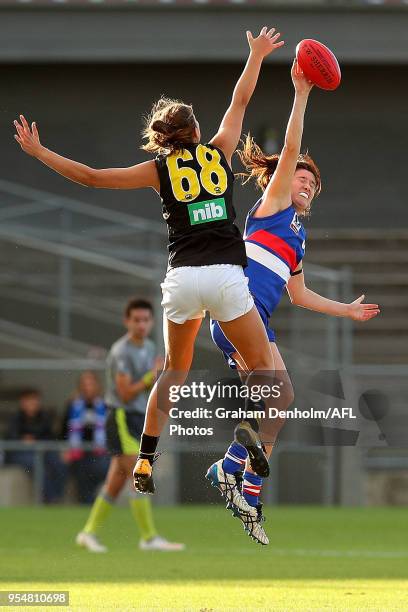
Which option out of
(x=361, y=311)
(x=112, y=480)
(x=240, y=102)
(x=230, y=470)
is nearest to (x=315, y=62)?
(x=240, y=102)

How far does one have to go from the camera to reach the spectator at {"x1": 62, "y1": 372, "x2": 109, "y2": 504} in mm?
17125

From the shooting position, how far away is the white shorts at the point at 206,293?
287 inches

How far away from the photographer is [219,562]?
37.9ft

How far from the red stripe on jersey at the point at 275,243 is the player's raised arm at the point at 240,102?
548 millimetres

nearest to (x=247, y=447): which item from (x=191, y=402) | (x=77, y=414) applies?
(x=191, y=402)

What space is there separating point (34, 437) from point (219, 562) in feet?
20.6

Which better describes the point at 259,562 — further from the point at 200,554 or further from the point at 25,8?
the point at 25,8

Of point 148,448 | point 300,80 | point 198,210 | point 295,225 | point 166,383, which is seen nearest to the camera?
point 198,210

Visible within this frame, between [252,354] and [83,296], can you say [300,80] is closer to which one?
[252,354]

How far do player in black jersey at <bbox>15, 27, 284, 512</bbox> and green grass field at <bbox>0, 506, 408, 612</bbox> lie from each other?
1.56 metres

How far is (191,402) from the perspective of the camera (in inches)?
327

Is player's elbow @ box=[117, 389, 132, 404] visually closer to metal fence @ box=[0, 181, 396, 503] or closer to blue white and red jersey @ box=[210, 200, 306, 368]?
blue white and red jersey @ box=[210, 200, 306, 368]

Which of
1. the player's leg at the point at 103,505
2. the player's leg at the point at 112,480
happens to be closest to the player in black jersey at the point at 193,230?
the player's leg at the point at 112,480

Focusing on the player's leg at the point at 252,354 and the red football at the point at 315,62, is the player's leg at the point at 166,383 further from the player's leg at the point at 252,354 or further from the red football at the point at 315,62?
the red football at the point at 315,62
